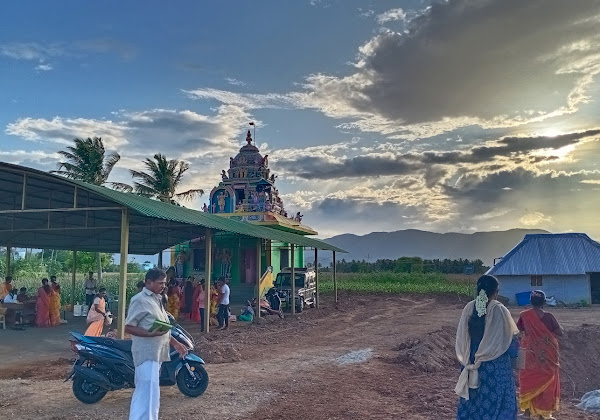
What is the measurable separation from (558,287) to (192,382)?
23.4 m

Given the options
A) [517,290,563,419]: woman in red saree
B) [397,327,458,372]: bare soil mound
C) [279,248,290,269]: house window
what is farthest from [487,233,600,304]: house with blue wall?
[517,290,563,419]: woman in red saree

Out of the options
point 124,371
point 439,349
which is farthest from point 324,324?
Result: point 124,371

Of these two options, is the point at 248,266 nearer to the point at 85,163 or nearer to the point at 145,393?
the point at 85,163

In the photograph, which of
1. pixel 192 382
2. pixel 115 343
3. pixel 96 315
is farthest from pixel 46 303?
pixel 192 382

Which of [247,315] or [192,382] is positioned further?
[247,315]

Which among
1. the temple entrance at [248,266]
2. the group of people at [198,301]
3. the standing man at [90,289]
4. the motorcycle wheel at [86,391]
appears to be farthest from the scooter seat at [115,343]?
the temple entrance at [248,266]

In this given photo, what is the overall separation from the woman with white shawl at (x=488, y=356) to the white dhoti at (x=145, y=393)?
116 inches

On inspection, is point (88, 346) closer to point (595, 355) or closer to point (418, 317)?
point (595, 355)

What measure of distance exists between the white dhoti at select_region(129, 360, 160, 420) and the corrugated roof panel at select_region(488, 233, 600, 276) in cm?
2355

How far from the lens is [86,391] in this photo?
Answer: 6.84m

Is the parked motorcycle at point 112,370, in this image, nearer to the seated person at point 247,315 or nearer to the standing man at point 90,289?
the seated person at point 247,315

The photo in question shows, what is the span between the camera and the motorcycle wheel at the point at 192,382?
6984mm

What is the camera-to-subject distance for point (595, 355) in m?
11.3

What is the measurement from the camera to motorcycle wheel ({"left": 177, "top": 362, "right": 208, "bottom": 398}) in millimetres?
6984
